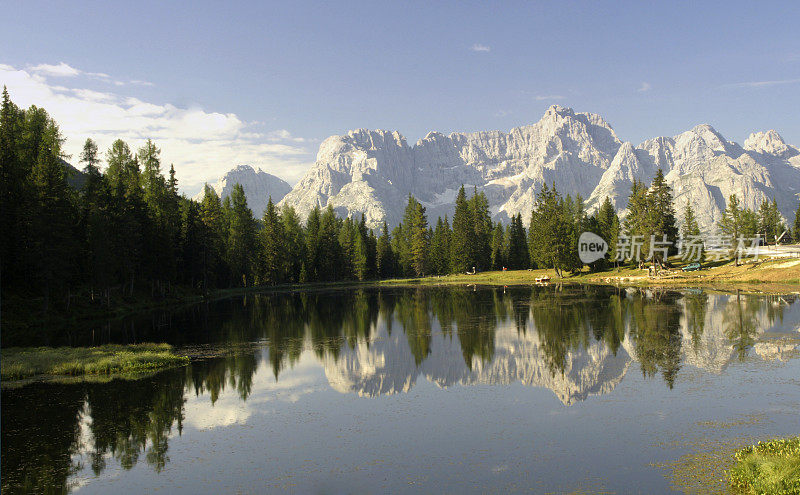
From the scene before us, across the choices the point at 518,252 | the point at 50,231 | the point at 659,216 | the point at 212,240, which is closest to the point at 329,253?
the point at 212,240

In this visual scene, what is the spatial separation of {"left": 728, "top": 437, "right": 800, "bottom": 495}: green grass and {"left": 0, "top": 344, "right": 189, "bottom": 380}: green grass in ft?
116

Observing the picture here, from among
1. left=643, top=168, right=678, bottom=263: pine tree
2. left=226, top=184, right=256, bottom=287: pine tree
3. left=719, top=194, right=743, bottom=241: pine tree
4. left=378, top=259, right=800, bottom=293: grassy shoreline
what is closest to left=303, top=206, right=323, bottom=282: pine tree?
left=226, top=184, right=256, bottom=287: pine tree

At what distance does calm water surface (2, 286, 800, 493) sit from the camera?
1848cm

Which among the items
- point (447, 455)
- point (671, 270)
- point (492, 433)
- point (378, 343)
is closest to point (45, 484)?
point (447, 455)

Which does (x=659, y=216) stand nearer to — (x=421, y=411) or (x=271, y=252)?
(x=271, y=252)

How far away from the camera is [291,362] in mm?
39250

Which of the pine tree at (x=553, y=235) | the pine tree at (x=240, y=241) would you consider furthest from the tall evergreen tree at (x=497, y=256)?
the pine tree at (x=240, y=241)

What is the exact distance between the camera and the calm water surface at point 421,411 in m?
18.5

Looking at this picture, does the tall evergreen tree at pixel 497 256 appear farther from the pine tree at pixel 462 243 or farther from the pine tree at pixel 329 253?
the pine tree at pixel 329 253

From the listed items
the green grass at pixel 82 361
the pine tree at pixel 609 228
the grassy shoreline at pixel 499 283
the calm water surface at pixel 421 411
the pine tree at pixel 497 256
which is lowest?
the calm water surface at pixel 421 411

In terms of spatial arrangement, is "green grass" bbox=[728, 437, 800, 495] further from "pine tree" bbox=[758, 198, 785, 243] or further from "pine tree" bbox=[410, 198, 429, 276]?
"pine tree" bbox=[758, 198, 785, 243]

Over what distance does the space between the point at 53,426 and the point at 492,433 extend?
2049 cm

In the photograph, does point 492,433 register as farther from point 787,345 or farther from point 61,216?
point 61,216

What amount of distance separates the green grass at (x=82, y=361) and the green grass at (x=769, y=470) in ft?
116
